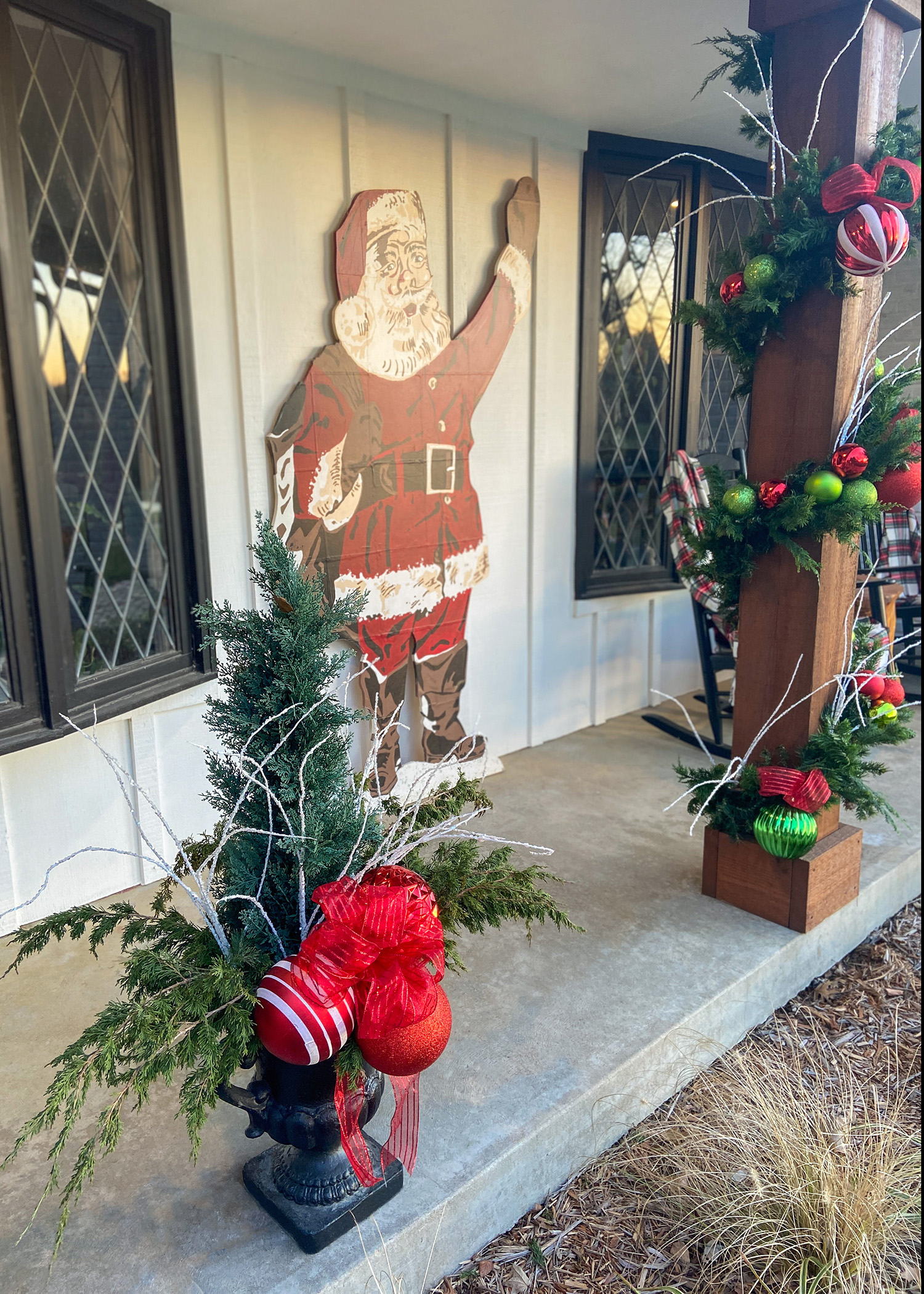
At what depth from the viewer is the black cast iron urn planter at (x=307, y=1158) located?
1.53 metres

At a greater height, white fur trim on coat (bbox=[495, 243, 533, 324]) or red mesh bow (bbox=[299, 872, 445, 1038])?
white fur trim on coat (bbox=[495, 243, 533, 324])

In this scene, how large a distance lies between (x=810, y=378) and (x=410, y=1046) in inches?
75.5

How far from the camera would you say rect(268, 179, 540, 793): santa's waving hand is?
3117mm

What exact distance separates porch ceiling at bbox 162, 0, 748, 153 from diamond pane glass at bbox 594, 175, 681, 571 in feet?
1.72

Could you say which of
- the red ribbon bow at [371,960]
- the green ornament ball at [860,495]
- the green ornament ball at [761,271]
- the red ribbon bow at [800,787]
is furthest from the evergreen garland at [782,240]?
the red ribbon bow at [371,960]

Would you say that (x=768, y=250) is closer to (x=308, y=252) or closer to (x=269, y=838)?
(x=308, y=252)

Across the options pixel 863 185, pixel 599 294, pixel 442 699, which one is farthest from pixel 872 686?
pixel 599 294

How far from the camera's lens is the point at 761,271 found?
2.31 m

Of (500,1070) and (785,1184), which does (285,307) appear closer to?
(500,1070)

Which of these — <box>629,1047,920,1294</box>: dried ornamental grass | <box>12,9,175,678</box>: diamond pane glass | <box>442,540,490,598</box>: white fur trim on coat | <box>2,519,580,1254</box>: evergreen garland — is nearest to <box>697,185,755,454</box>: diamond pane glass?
<box>442,540,490,598</box>: white fur trim on coat

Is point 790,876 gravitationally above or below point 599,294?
below

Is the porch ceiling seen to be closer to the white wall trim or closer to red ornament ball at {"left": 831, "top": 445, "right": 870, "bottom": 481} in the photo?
the white wall trim

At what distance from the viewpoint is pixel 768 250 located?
2.37m

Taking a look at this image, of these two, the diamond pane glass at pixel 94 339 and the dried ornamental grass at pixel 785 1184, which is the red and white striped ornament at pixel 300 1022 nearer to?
the dried ornamental grass at pixel 785 1184
